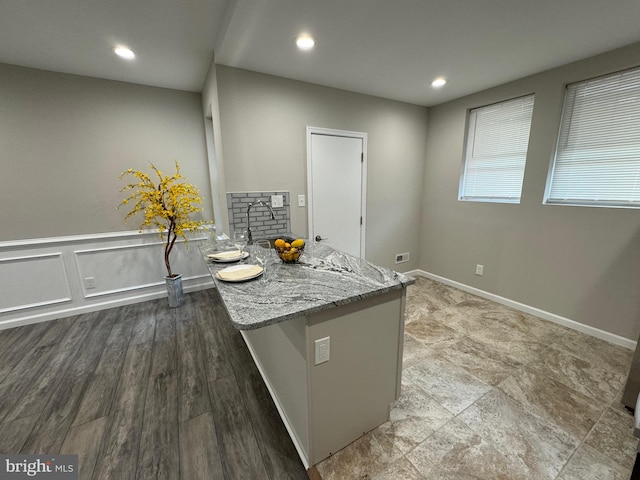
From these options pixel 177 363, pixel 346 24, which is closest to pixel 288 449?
pixel 177 363

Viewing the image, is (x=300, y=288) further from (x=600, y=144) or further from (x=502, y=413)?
(x=600, y=144)

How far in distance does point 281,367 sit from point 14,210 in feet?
10.6

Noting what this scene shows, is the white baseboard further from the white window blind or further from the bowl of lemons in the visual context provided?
the bowl of lemons

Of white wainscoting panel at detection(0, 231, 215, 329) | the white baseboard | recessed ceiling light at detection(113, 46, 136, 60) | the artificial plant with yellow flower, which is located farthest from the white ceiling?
the white baseboard

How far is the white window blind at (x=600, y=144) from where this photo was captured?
2107 millimetres

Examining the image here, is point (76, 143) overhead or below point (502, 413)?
overhead

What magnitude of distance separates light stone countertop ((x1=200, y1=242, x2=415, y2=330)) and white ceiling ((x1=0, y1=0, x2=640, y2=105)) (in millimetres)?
1591

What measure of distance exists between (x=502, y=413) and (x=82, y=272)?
4064 mm

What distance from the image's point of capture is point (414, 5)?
5.13ft

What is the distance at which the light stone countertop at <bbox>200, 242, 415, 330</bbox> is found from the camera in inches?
40.4

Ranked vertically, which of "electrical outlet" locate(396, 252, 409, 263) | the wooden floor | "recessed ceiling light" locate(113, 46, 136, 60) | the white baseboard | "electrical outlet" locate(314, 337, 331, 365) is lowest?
the wooden floor

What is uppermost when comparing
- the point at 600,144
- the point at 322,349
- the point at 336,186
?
the point at 600,144

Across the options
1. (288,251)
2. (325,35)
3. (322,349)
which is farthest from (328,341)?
(325,35)

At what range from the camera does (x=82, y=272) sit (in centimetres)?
287
